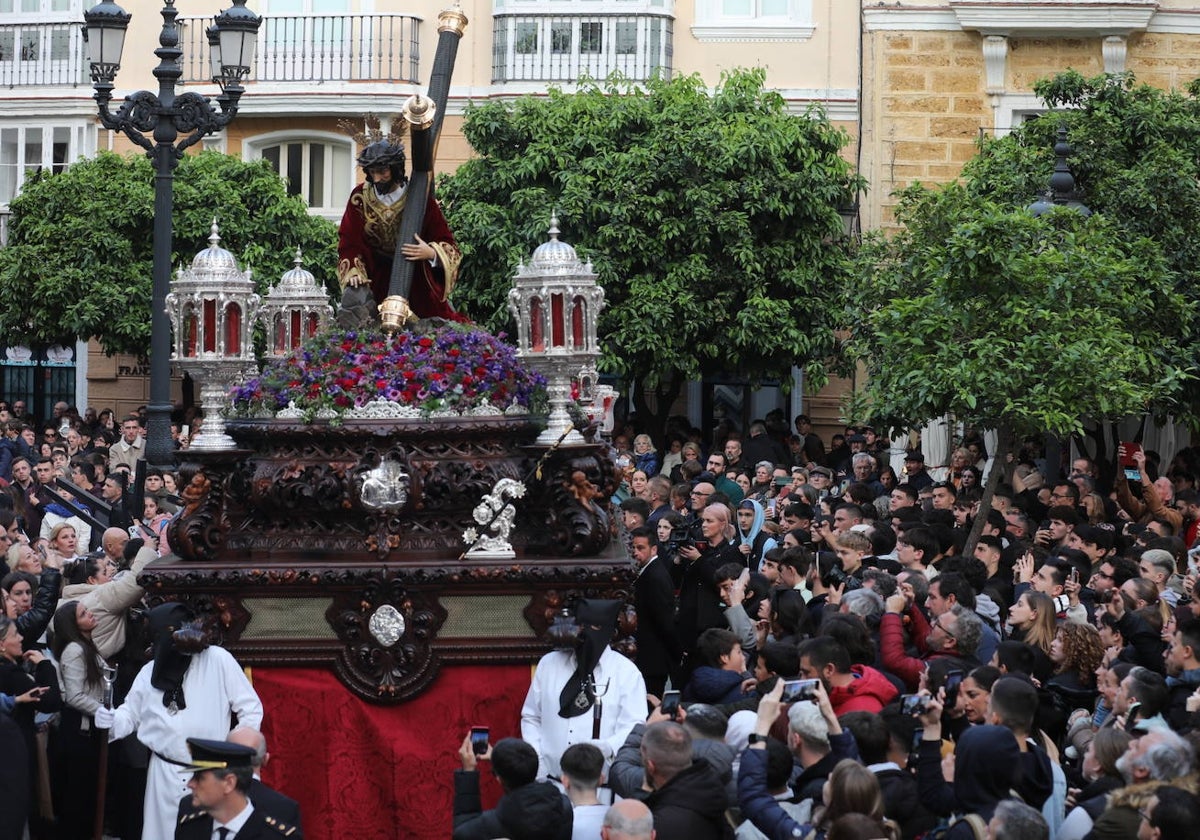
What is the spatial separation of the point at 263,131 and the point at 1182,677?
21482 mm

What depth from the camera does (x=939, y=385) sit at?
1512 centimetres

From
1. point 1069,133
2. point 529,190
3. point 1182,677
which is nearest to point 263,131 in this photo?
point 529,190

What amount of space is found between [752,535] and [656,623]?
10.9ft

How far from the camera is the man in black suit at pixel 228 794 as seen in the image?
26.2 feet

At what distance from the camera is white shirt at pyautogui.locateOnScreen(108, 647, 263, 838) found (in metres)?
9.77

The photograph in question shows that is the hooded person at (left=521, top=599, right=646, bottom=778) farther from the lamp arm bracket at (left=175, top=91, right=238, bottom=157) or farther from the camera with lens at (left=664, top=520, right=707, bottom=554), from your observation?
the lamp arm bracket at (left=175, top=91, right=238, bottom=157)

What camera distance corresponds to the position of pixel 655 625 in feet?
39.0

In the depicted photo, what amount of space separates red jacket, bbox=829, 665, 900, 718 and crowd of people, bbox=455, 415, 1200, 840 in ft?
0.04

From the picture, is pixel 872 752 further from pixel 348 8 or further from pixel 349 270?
pixel 348 8

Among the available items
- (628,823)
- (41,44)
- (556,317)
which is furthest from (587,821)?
(41,44)

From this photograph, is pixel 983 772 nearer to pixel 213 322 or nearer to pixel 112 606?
pixel 112 606

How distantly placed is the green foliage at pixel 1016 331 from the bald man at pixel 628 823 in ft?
25.1

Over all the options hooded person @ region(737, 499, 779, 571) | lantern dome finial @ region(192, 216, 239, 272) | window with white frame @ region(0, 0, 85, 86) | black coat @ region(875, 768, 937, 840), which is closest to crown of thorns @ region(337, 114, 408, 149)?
lantern dome finial @ region(192, 216, 239, 272)

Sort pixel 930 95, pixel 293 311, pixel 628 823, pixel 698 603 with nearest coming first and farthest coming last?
pixel 628 823
pixel 698 603
pixel 293 311
pixel 930 95
